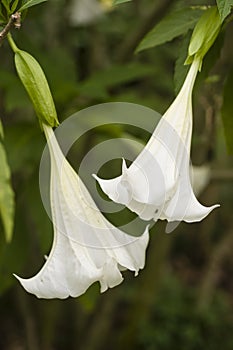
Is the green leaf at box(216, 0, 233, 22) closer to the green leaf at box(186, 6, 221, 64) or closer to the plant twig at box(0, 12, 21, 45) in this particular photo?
the green leaf at box(186, 6, 221, 64)

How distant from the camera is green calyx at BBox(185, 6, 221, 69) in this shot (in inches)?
26.6

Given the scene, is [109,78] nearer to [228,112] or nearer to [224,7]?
[228,112]

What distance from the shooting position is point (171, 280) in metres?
2.94

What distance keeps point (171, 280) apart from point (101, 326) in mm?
988

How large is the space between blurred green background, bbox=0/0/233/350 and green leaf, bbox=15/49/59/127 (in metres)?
0.17

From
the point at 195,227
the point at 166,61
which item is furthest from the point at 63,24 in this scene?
the point at 195,227

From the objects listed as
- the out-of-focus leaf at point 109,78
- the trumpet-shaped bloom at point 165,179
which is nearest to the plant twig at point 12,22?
the trumpet-shaped bloom at point 165,179

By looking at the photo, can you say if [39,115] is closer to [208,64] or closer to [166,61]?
[208,64]

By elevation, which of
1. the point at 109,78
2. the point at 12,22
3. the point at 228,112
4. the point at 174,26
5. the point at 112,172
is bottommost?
the point at 112,172

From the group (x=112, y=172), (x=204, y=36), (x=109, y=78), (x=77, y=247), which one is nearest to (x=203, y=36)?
Answer: (x=204, y=36)

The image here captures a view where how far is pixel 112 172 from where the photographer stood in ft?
4.86

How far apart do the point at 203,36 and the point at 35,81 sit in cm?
17

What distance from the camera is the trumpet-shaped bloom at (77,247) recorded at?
63 cm

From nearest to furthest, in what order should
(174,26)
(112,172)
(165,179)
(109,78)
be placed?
(165,179), (174,26), (109,78), (112,172)
